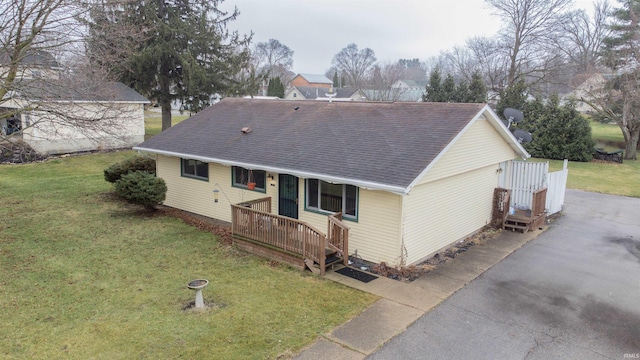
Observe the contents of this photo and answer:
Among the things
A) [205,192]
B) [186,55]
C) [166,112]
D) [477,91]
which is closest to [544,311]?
[205,192]

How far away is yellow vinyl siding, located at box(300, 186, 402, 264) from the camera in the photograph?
937 centimetres

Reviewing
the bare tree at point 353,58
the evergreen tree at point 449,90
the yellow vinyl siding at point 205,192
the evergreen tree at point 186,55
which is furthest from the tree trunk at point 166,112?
the bare tree at point 353,58

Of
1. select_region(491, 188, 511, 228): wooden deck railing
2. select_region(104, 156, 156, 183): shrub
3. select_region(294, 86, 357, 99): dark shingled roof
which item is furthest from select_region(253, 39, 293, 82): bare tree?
select_region(491, 188, 511, 228): wooden deck railing

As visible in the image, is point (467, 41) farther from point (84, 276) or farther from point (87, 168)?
point (84, 276)

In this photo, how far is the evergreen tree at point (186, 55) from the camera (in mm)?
25703

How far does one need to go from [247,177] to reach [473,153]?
21.8 feet

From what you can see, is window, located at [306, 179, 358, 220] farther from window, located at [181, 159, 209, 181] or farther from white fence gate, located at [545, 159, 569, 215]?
white fence gate, located at [545, 159, 569, 215]

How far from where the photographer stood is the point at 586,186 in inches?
808

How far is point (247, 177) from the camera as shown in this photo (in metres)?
12.6

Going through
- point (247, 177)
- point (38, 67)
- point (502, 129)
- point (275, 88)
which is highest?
point (275, 88)

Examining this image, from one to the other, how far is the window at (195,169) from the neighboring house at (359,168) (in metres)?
0.04

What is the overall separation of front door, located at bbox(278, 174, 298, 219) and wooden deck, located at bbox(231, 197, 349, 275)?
3.15 ft

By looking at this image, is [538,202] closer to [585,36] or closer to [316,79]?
[585,36]

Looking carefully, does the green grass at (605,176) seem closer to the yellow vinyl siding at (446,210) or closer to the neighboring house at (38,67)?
the yellow vinyl siding at (446,210)
